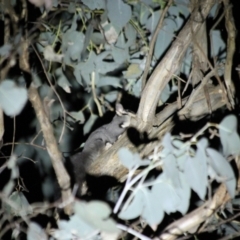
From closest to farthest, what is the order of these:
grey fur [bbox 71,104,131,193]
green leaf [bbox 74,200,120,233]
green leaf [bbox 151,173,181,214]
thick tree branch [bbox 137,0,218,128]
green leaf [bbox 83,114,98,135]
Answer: green leaf [bbox 74,200,120,233]
green leaf [bbox 151,173,181,214]
thick tree branch [bbox 137,0,218,128]
grey fur [bbox 71,104,131,193]
green leaf [bbox 83,114,98,135]

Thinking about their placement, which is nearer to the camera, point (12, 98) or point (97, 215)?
point (97, 215)

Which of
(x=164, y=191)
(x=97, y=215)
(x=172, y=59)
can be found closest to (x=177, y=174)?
(x=164, y=191)

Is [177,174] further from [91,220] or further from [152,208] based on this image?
[91,220]

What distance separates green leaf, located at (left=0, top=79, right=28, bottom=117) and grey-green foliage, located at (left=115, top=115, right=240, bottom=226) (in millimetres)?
252

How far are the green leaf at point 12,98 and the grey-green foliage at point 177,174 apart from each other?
0.83 feet

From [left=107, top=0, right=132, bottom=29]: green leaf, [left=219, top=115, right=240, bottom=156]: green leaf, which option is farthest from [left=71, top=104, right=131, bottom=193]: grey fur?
[left=219, top=115, right=240, bottom=156]: green leaf

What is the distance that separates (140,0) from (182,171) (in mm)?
766

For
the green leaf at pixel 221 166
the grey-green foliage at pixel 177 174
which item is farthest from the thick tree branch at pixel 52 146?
the green leaf at pixel 221 166

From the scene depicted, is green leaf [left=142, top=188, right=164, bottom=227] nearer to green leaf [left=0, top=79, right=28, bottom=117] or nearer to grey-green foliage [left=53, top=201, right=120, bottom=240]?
grey-green foliage [left=53, top=201, right=120, bottom=240]

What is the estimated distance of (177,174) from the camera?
0.89 meters

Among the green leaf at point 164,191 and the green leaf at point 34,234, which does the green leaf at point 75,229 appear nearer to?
the green leaf at point 34,234

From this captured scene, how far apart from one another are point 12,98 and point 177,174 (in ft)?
1.33

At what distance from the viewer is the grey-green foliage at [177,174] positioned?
0.87m

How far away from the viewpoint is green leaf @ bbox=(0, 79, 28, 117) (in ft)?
3.02
